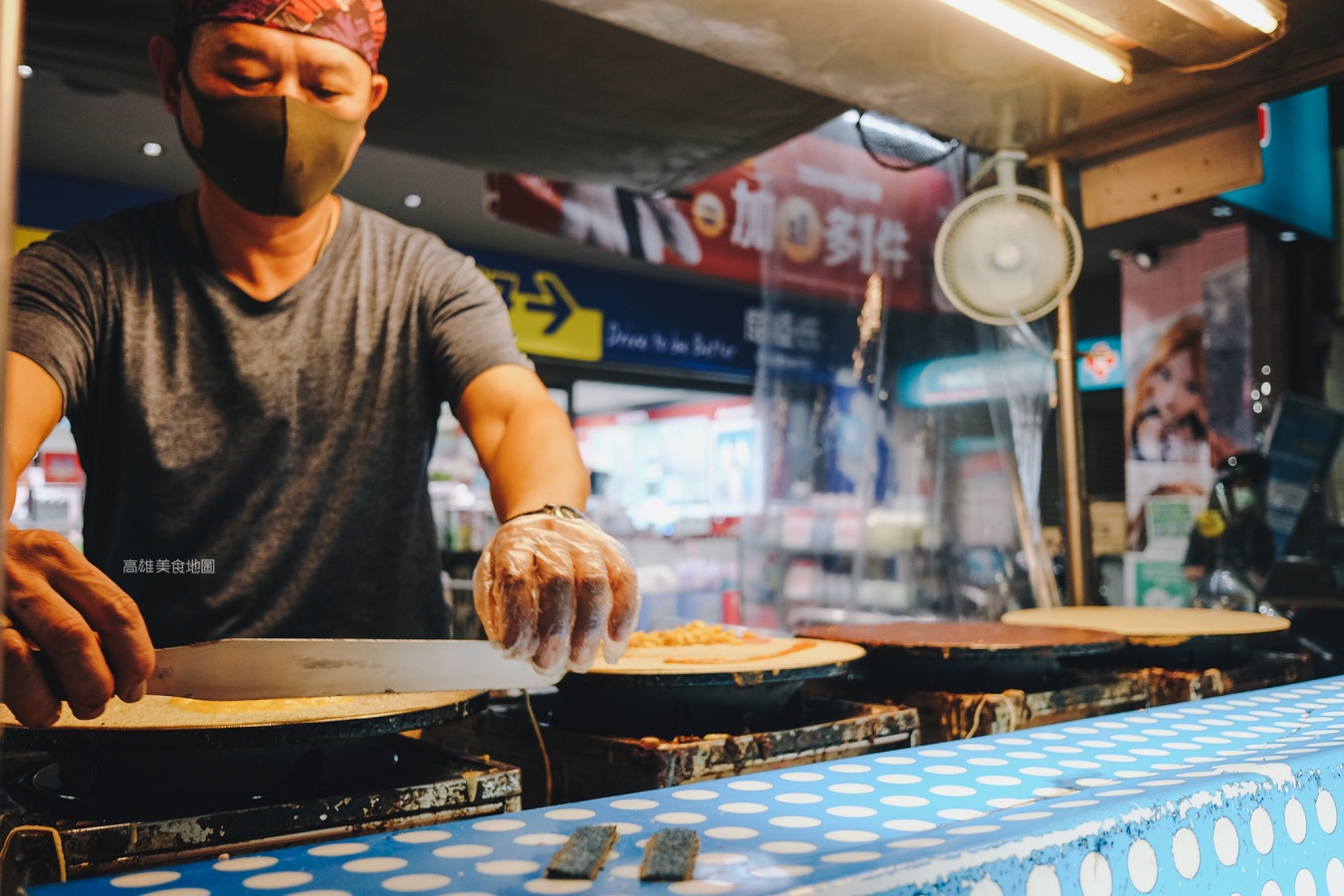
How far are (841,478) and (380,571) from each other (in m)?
3.52

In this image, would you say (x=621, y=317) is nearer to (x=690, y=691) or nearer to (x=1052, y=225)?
(x=1052, y=225)

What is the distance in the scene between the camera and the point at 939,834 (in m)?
0.84

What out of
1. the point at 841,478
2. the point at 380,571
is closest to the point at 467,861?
the point at 380,571

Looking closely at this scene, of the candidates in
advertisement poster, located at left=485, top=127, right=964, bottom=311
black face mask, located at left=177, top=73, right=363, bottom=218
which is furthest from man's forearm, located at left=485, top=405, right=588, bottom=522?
advertisement poster, located at left=485, top=127, right=964, bottom=311

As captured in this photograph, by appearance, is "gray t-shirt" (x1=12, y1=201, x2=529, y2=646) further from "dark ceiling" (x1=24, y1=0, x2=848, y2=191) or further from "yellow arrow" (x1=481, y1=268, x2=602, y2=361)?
"yellow arrow" (x1=481, y1=268, x2=602, y2=361)

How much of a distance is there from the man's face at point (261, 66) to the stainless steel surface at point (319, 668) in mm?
1011

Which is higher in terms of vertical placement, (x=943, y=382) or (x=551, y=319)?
(x=551, y=319)

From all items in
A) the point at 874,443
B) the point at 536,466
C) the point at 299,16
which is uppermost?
the point at 299,16

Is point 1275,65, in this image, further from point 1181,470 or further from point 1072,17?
point 1181,470

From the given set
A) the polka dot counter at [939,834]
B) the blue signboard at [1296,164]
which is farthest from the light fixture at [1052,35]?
the blue signboard at [1296,164]

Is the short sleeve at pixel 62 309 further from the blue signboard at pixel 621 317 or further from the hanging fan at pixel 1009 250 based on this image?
the blue signboard at pixel 621 317

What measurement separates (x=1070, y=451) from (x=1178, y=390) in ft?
15.0

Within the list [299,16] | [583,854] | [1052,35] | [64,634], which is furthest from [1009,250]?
[64,634]

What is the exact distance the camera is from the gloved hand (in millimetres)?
1112
